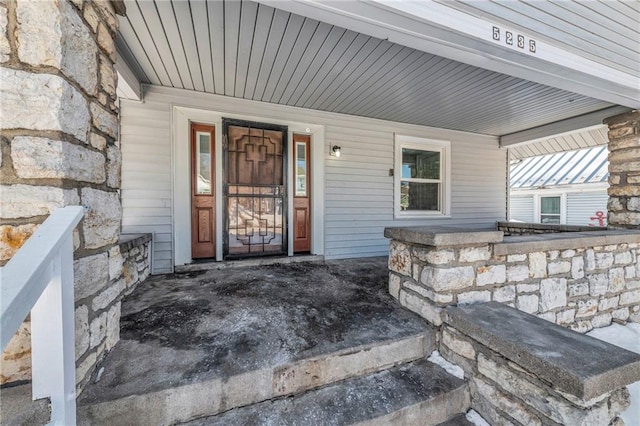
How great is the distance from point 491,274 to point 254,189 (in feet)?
9.58

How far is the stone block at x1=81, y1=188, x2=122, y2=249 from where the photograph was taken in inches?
48.2

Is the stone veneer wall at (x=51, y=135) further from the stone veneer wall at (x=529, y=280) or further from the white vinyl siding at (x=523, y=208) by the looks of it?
the white vinyl siding at (x=523, y=208)

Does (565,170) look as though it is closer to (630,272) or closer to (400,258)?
(630,272)

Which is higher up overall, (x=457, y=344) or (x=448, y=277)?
(x=448, y=277)

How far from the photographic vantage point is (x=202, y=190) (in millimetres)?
3469

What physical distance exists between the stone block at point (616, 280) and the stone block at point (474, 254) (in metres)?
1.89

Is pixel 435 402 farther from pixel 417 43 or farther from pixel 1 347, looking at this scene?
pixel 417 43

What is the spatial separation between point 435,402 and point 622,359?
89 cm

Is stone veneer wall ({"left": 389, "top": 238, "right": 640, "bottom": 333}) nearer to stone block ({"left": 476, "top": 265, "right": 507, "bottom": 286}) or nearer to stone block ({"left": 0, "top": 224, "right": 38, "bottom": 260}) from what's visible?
stone block ({"left": 476, "top": 265, "right": 507, "bottom": 286})

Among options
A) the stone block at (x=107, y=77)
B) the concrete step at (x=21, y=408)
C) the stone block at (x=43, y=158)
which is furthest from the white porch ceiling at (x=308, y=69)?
the concrete step at (x=21, y=408)

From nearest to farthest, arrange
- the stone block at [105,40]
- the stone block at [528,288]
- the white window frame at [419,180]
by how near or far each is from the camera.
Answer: the stone block at [105,40], the stone block at [528,288], the white window frame at [419,180]

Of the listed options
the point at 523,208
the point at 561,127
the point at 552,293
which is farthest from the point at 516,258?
the point at 523,208

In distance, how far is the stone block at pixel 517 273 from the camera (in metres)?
2.02

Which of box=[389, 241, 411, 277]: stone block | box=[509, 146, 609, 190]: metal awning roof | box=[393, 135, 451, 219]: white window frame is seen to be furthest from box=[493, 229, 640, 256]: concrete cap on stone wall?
box=[509, 146, 609, 190]: metal awning roof
